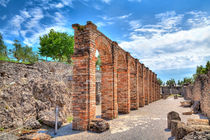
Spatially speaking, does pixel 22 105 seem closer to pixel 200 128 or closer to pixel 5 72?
pixel 5 72

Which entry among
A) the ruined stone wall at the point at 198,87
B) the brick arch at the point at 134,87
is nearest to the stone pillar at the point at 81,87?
the brick arch at the point at 134,87

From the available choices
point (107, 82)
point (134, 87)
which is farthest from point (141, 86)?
point (107, 82)

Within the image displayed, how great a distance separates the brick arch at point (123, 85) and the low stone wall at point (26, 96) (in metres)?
4.50

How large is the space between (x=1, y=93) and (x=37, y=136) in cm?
469

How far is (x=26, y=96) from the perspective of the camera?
8430 mm

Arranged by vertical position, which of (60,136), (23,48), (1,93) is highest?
(23,48)

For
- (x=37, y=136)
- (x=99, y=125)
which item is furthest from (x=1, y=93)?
(x=99, y=125)

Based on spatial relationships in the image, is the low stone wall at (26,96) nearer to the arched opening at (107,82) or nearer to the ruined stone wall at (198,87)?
the arched opening at (107,82)

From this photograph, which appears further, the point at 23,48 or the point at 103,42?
the point at 23,48

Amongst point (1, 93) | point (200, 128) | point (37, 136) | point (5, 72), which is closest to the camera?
point (200, 128)

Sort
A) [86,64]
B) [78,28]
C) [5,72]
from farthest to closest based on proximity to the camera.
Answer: [5,72] < [78,28] < [86,64]

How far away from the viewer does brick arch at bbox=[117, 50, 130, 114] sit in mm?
10258

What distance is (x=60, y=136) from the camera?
523 centimetres

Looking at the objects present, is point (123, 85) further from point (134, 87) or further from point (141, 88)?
point (141, 88)
